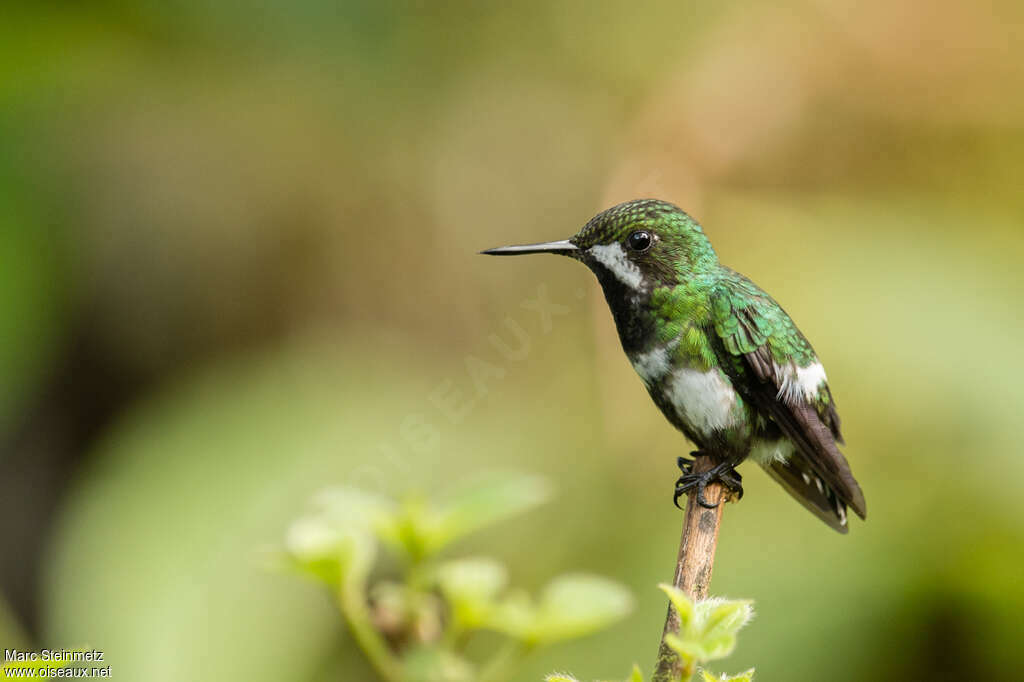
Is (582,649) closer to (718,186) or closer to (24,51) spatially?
(718,186)

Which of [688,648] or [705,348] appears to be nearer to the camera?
[688,648]

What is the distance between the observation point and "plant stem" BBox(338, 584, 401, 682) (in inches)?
18.1

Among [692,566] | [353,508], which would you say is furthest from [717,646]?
[692,566]

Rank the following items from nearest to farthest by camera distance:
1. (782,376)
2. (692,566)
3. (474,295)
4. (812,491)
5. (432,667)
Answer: (432,667) < (692,566) < (782,376) < (812,491) < (474,295)

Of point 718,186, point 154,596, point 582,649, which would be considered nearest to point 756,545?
point 582,649

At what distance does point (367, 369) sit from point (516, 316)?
788mm

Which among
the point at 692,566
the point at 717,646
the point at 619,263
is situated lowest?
the point at 717,646

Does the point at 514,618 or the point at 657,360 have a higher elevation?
the point at 657,360

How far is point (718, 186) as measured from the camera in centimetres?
397

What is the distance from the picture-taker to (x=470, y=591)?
49 cm

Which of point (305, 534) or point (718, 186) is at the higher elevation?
point (718, 186)

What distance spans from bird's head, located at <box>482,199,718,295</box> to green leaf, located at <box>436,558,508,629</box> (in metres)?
1.28

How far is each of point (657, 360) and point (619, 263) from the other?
208 millimetres

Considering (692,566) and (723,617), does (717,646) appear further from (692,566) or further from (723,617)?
(692,566)
